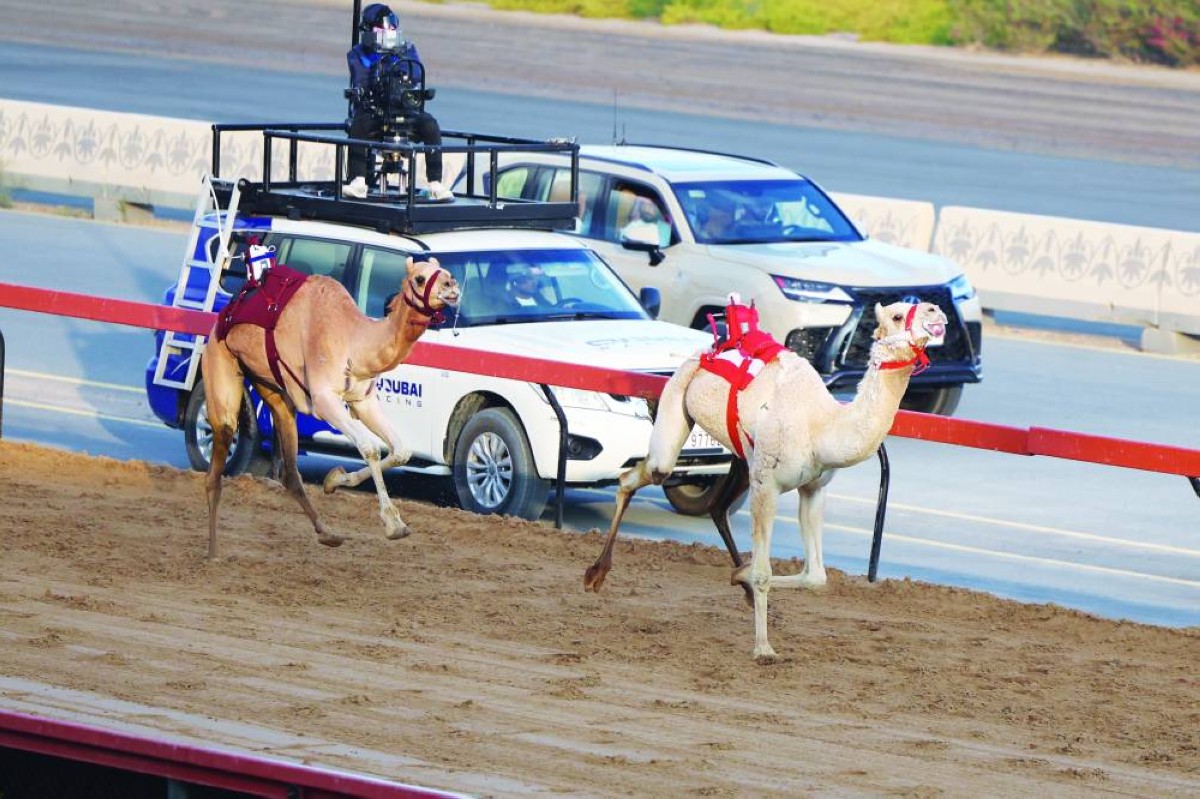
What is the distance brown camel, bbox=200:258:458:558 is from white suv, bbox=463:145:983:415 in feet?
20.3

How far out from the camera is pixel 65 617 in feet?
37.4

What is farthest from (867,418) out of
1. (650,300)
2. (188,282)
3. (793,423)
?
(188,282)

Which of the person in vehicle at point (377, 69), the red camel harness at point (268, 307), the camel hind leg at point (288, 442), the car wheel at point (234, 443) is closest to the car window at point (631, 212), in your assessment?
the person in vehicle at point (377, 69)

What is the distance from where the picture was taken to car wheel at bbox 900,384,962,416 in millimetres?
19188

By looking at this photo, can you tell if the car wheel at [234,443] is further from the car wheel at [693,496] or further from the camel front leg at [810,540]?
the camel front leg at [810,540]

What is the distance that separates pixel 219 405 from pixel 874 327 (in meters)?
7.06

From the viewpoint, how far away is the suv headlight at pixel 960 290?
19.0 metres

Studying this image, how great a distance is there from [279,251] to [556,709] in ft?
21.7

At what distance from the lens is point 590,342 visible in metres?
14.9

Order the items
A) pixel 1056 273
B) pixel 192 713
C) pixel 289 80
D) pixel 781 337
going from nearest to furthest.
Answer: pixel 192 713
pixel 781 337
pixel 1056 273
pixel 289 80

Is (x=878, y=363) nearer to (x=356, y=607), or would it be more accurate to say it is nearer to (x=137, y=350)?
(x=356, y=607)

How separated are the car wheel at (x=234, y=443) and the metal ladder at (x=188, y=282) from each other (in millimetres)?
164

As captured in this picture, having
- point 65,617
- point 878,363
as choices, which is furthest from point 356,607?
point 878,363

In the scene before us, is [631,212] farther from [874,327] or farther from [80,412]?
[80,412]
